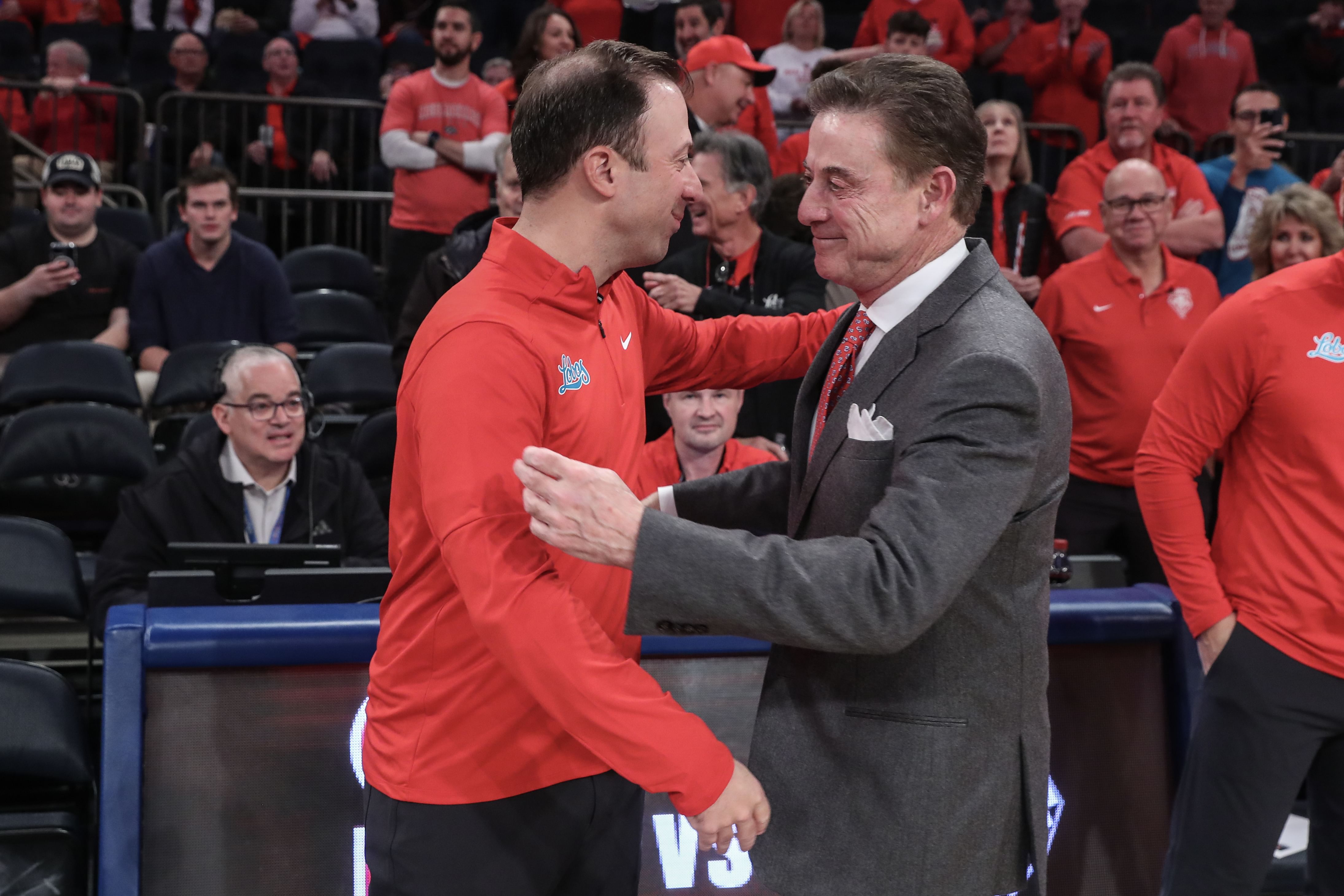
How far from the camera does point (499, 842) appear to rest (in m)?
2.03

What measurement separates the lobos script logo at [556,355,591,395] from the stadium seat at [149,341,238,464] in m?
4.20

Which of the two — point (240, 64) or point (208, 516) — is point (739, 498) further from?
point (240, 64)

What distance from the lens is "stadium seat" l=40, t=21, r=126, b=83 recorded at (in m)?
9.93

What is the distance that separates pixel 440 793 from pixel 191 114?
8025 mm

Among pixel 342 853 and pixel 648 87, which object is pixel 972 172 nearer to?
pixel 648 87

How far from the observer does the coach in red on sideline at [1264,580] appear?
2.74 meters

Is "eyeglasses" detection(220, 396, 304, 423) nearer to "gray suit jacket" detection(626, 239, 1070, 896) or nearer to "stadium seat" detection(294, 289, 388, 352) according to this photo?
"gray suit jacket" detection(626, 239, 1070, 896)

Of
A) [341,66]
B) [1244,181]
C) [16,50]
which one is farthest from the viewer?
[341,66]

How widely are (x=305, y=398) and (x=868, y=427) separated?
9.90ft

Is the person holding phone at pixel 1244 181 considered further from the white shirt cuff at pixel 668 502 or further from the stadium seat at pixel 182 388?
the white shirt cuff at pixel 668 502

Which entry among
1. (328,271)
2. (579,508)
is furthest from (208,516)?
(328,271)

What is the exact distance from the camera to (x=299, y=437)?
4.38 m

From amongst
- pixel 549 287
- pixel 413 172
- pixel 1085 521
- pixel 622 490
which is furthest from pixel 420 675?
pixel 413 172

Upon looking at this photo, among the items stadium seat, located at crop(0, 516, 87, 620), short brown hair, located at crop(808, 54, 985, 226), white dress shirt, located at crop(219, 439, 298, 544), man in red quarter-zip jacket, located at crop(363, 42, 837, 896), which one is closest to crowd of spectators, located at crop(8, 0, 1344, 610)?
man in red quarter-zip jacket, located at crop(363, 42, 837, 896)
